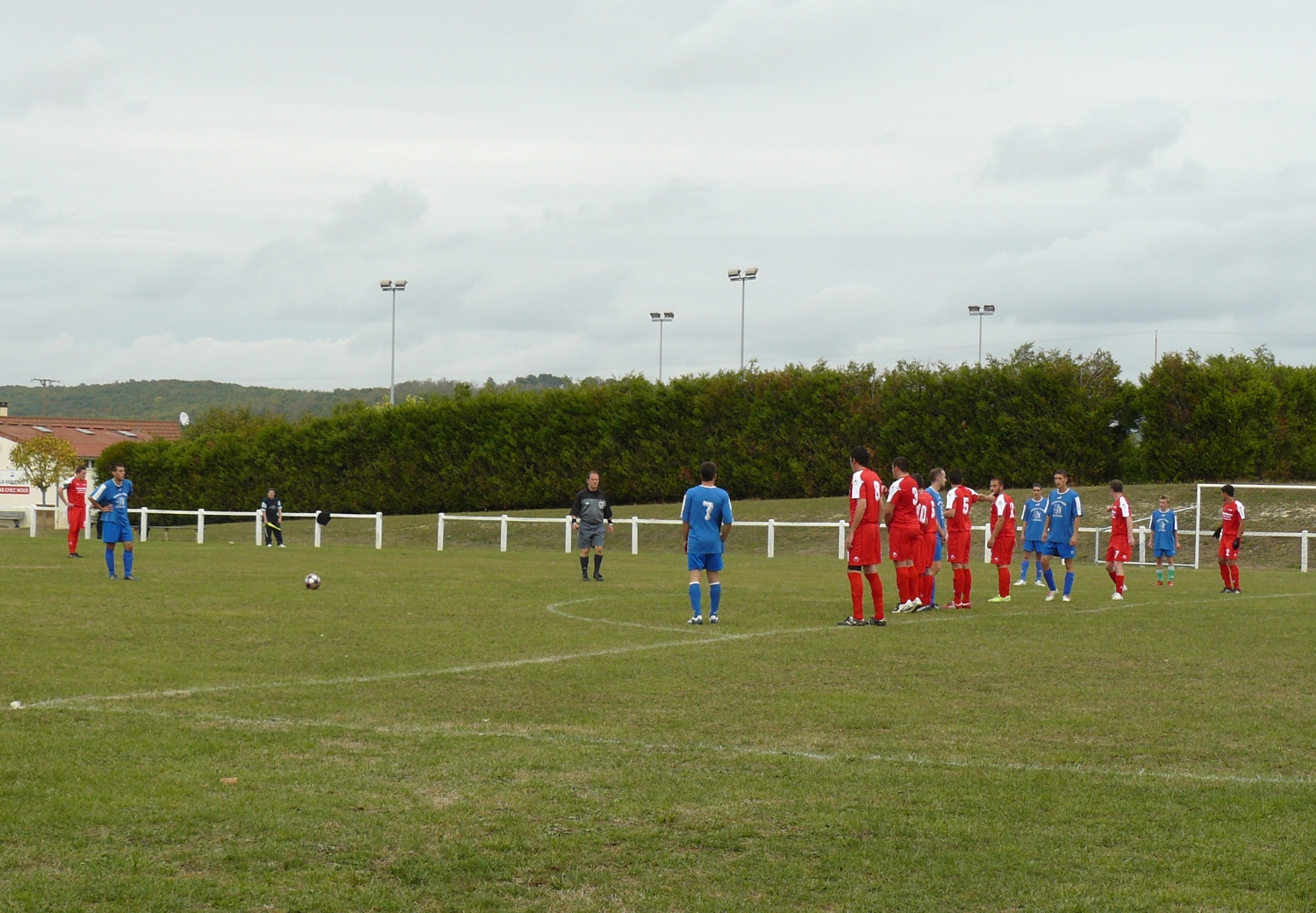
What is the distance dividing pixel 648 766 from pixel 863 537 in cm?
Answer: 786

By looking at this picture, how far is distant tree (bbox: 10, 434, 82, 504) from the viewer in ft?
234

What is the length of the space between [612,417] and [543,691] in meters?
38.9

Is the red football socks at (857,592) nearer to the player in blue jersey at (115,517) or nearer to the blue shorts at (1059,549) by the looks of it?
the blue shorts at (1059,549)

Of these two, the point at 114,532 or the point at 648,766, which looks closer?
the point at 648,766

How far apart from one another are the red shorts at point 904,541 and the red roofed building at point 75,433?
83.0 meters

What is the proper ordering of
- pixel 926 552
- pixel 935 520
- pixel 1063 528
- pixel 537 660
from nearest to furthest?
1. pixel 537 660
2. pixel 926 552
3. pixel 935 520
4. pixel 1063 528

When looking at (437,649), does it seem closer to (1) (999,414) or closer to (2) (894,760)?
(2) (894,760)

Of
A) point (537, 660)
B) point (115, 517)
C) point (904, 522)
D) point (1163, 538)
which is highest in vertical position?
point (904, 522)

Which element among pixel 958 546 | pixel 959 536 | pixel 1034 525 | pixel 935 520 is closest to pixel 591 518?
pixel 935 520

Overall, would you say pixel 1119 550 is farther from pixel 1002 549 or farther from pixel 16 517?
pixel 16 517

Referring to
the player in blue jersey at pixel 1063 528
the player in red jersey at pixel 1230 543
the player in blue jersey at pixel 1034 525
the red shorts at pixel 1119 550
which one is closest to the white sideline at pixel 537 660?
Answer: the player in blue jersey at pixel 1063 528

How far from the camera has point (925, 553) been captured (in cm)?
1722

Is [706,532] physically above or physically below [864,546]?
above

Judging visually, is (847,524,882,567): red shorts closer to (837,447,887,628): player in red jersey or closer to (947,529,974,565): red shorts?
(837,447,887,628): player in red jersey
